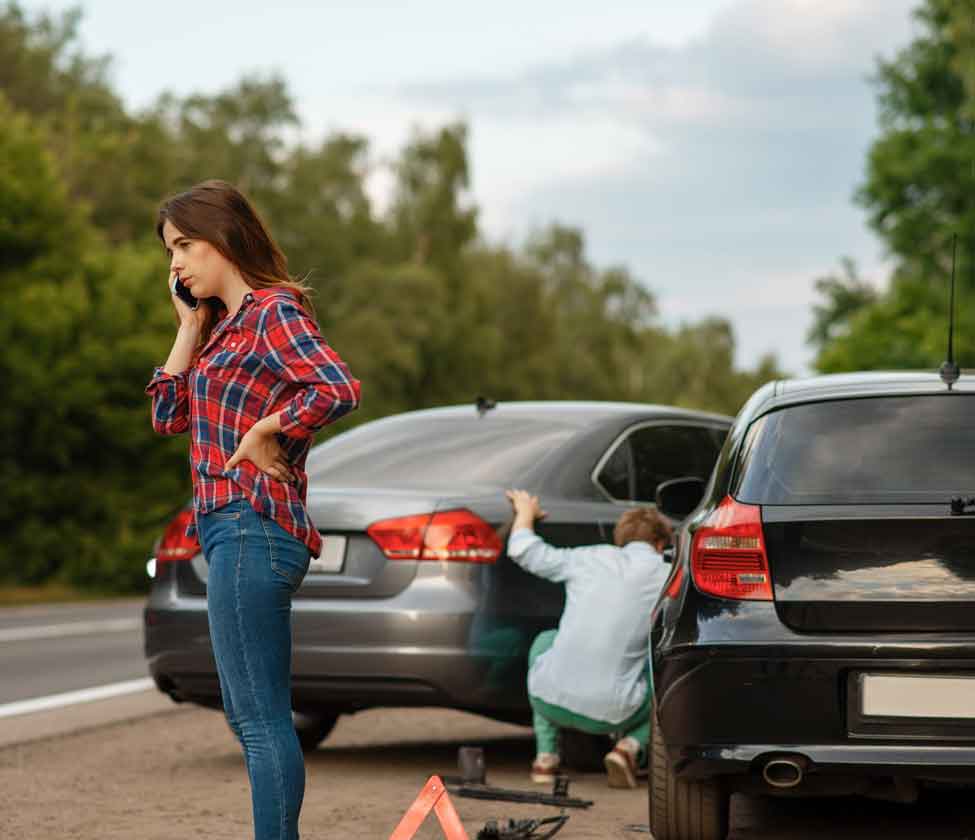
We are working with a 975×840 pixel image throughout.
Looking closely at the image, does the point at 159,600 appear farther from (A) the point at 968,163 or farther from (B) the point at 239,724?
(A) the point at 968,163

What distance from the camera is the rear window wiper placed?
221 inches

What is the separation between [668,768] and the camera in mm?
6020

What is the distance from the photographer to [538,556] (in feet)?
25.5

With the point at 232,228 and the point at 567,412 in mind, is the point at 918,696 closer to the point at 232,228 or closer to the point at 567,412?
the point at 232,228

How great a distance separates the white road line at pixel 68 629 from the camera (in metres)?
18.9

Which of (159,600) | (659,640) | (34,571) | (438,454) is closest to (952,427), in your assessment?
(659,640)

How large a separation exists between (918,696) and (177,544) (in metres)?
3.88

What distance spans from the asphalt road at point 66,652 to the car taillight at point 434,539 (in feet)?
16.2

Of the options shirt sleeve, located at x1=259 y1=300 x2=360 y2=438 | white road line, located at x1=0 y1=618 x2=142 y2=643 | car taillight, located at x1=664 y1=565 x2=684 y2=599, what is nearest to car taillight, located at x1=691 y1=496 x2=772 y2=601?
car taillight, located at x1=664 y1=565 x2=684 y2=599

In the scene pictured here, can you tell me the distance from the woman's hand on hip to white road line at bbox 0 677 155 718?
681 cm

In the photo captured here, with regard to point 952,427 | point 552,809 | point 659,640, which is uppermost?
point 952,427

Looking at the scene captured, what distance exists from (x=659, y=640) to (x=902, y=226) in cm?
3939

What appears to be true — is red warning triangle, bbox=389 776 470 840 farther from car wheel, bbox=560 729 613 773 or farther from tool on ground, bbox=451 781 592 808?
car wheel, bbox=560 729 613 773

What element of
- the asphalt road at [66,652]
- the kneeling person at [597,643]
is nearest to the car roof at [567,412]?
the kneeling person at [597,643]
